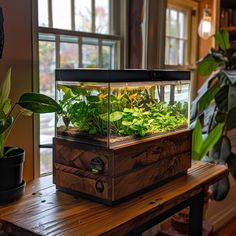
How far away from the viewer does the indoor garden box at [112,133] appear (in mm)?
1190

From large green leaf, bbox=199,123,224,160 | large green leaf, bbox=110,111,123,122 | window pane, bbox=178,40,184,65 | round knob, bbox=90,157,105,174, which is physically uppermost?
window pane, bbox=178,40,184,65

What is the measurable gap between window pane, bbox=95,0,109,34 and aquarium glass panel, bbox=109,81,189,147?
0.71 metres

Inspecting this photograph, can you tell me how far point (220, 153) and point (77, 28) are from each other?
1205 millimetres

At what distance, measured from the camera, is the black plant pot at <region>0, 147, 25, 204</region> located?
3.83ft

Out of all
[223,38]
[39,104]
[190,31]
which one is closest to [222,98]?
[223,38]

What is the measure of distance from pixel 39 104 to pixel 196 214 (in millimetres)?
912

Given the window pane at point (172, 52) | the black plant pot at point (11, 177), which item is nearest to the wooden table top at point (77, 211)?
the black plant pot at point (11, 177)

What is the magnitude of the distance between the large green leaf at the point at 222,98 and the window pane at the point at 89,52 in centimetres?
83

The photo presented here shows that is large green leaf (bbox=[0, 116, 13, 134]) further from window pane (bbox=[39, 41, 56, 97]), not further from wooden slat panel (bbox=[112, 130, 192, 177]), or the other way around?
window pane (bbox=[39, 41, 56, 97])

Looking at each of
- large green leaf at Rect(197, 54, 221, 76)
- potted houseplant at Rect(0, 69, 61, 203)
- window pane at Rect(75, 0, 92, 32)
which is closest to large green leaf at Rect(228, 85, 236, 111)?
large green leaf at Rect(197, 54, 221, 76)

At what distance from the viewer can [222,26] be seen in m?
3.20

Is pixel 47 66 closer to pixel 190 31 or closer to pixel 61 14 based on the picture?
pixel 61 14

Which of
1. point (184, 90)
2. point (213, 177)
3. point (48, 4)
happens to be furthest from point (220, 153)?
point (48, 4)

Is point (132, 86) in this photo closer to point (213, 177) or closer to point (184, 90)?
point (184, 90)
